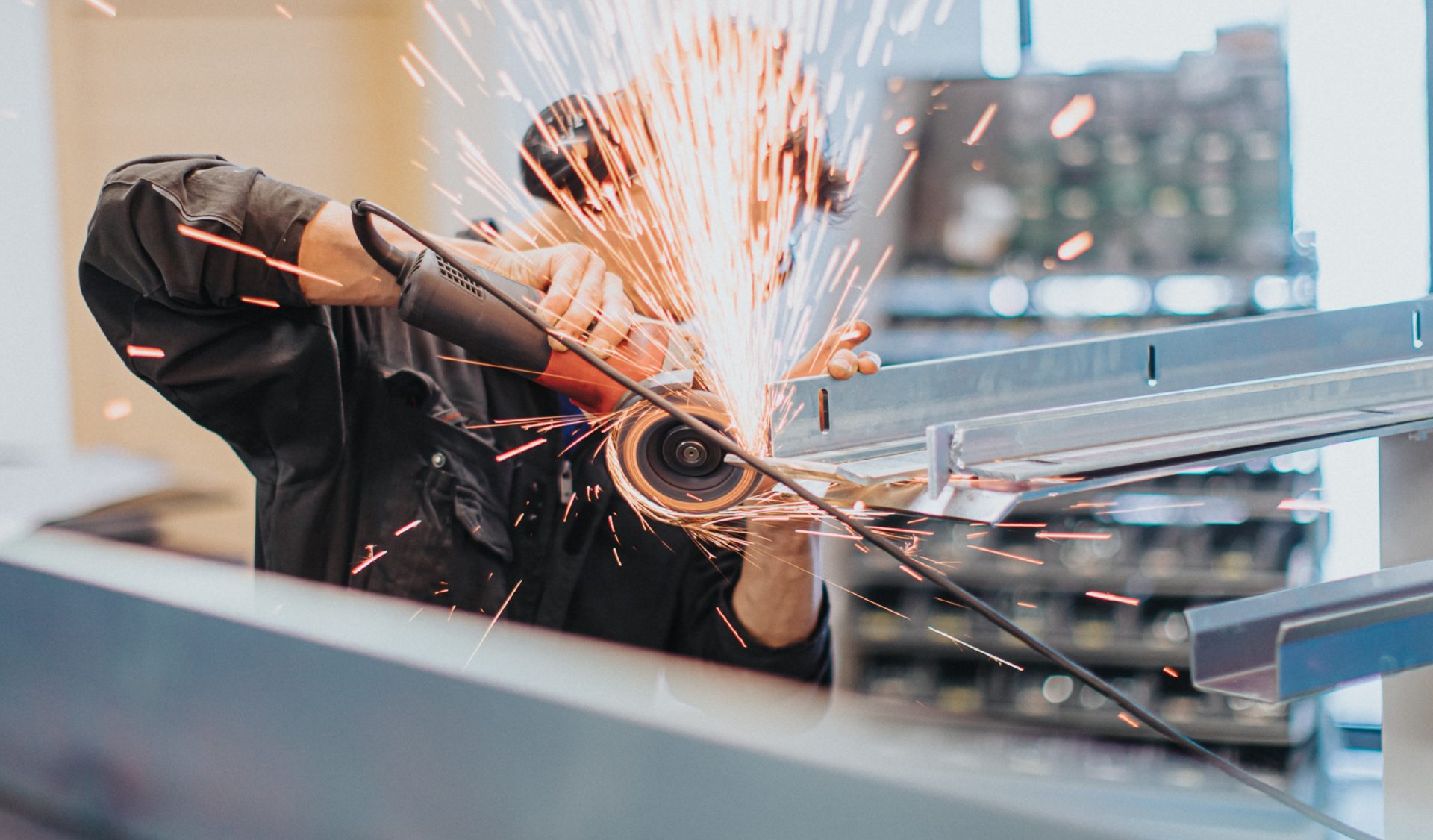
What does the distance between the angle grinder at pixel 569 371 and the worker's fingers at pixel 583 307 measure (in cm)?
3

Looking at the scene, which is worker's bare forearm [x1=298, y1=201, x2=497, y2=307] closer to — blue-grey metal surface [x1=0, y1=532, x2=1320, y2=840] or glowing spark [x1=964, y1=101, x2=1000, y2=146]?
blue-grey metal surface [x1=0, y1=532, x2=1320, y2=840]

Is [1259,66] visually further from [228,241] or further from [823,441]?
[228,241]

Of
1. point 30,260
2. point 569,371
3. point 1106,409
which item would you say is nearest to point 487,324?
point 569,371

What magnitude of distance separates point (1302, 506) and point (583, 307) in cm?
240

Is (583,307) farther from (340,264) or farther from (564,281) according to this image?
(340,264)

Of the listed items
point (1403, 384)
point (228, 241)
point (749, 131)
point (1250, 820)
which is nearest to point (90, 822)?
point (228, 241)

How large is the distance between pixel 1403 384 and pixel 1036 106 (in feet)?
6.62

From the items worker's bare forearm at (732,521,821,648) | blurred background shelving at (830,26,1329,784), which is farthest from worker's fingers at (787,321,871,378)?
blurred background shelving at (830,26,1329,784)

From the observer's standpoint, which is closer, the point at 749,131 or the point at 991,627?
the point at 749,131

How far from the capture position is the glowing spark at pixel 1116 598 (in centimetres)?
258

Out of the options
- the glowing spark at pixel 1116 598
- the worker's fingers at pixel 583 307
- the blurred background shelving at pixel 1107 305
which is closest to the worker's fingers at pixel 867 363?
the worker's fingers at pixel 583 307

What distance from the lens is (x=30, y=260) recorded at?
83.3 inches

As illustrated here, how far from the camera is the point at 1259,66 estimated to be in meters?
2.43

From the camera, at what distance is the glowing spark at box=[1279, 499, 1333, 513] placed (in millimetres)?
2465
